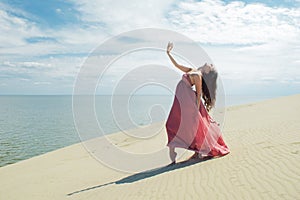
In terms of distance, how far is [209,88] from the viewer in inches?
278

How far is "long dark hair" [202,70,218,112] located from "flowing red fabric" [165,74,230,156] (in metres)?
0.23

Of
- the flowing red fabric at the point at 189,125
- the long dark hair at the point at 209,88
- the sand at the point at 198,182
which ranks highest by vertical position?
the long dark hair at the point at 209,88

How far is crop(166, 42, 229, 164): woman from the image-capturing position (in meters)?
6.90

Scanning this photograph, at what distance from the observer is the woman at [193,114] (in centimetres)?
690

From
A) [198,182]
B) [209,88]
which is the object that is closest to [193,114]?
[209,88]

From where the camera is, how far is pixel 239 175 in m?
5.69

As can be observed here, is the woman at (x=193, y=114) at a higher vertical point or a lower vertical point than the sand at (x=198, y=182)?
higher

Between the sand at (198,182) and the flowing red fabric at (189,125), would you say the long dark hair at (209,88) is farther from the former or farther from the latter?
the sand at (198,182)

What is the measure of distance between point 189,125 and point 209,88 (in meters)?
0.98

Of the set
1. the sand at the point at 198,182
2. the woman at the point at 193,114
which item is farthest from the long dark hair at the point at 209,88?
the sand at the point at 198,182

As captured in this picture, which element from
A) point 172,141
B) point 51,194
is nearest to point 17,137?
point 51,194

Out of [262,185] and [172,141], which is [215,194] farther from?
[172,141]

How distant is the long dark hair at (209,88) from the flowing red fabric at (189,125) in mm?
234

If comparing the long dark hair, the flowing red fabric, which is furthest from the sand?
the long dark hair
